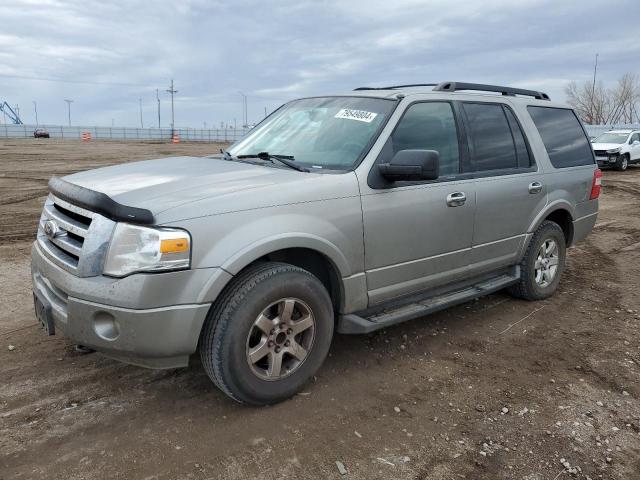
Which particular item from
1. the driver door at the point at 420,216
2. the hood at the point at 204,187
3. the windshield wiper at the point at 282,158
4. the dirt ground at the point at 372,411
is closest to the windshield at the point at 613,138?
the dirt ground at the point at 372,411

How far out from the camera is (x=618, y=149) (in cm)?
2141

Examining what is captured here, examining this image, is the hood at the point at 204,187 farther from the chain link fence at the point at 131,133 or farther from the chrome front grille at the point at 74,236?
the chain link fence at the point at 131,133

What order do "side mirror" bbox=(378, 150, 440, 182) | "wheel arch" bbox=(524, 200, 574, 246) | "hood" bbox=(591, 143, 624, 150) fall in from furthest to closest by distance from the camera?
"hood" bbox=(591, 143, 624, 150), "wheel arch" bbox=(524, 200, 574, 246), "side mirror" bbox=(378, 150, 440, 182)

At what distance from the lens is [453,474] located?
270 centimetres

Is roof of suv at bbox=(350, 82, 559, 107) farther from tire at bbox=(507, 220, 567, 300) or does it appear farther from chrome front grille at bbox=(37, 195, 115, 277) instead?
chrome front grille at bbox=(37, 195, 115, 277)

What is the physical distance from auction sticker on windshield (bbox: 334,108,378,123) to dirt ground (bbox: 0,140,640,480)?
5.72 feet

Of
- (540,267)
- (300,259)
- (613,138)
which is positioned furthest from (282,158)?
(613,138)

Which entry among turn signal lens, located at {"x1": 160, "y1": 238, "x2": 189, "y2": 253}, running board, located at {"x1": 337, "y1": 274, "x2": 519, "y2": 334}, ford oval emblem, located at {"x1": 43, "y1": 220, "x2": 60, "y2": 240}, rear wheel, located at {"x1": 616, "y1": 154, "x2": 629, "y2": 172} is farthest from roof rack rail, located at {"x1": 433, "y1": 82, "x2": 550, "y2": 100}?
rear wheel, located at {"x1": 616, "y1": 154, "x2": 629, "y2": 172}

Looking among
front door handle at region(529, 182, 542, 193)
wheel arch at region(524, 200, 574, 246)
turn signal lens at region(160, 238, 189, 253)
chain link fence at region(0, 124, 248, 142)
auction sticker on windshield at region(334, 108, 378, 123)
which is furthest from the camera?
chain link fence at region(0, 124, 248, 142)

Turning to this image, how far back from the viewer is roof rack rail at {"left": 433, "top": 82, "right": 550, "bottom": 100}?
4398mm

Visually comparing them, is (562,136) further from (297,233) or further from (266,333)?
(266,333)

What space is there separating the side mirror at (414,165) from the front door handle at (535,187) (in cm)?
174

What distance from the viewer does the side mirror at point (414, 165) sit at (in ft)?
11.2

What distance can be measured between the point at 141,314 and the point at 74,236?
75 centimetres
